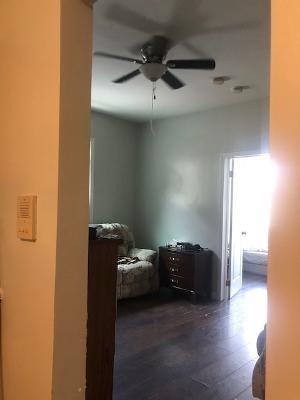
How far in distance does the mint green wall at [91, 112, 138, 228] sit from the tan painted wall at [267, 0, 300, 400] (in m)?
4.88

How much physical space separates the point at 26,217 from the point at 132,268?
353 cm

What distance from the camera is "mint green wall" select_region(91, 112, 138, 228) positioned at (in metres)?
5.28

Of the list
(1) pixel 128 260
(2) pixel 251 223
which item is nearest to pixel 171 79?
(1) pixel 128 260

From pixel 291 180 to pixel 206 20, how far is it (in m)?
2.35

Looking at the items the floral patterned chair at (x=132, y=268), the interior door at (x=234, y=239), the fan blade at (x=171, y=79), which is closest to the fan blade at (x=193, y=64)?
the fan blade at (x=171, y=79)

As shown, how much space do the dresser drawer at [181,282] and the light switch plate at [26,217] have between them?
3706 mm

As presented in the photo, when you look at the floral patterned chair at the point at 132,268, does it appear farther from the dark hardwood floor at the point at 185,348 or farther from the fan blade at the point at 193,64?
the fan blade at the point at 193,64

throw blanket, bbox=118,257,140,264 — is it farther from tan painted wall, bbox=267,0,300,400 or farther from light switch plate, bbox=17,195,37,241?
tan painted wall, bbox=267,0,300,400

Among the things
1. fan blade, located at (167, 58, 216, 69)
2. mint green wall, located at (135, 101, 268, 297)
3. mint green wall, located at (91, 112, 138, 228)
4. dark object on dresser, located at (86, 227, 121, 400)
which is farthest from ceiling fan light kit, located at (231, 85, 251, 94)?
dark object on dresser, located at (86, 227, 121, 400)

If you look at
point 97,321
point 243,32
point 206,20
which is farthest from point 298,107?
point 243,32

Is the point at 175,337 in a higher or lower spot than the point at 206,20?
lower

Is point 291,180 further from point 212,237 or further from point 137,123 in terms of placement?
point 137,123

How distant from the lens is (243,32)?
101 inches

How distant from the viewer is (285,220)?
457 mm
